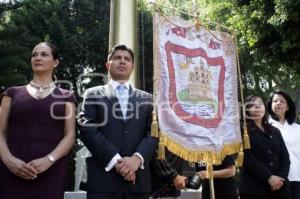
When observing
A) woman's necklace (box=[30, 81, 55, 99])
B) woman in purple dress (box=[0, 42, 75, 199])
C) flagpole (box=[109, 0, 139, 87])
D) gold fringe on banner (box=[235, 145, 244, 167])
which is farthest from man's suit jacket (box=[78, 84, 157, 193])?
flagpole (box=[109, 0, 139, 87])

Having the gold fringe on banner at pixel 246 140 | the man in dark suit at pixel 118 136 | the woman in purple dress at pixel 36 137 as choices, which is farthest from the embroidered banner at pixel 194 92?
the woman in purple dress at pixel 36 137

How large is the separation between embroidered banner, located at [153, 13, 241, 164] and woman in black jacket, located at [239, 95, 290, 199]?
0.22 m

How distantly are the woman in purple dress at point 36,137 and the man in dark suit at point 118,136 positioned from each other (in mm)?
143

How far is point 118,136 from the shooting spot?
3.01 meters

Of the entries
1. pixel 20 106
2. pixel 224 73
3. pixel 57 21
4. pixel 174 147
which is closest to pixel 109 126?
pixel 20 106

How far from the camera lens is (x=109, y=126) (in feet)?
9.94

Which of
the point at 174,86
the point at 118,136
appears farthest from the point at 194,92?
the point at 118,136

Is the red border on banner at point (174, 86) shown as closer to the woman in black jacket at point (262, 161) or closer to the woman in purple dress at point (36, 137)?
the woman in black jacket at point (262, 161)

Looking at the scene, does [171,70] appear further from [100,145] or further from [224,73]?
[100,145]

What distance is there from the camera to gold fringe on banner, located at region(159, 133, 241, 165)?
3738 mm

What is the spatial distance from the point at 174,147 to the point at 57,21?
12.4m

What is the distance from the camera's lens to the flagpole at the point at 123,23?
5.96m

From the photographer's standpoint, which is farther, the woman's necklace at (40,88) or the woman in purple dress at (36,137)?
the woman's necklace at (40,88)

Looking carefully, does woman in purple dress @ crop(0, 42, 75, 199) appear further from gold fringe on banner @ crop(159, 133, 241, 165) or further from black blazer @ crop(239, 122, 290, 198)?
black blazer @ crop(239, 122, 290, 198)
